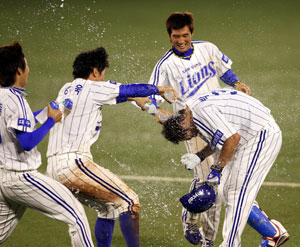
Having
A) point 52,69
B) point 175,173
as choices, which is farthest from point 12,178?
point 52,69

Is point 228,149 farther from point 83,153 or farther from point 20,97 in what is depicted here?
point 20,97

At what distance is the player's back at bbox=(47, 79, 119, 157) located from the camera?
4801mm

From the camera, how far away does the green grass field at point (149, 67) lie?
20.9ft

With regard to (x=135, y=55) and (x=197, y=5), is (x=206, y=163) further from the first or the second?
(x=197, y=5)

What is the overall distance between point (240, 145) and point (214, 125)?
1.12 ft

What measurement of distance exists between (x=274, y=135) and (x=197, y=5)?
8.12 meters

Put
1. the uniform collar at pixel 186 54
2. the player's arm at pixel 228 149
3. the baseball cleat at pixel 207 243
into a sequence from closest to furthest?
the player's arm at pixel 228 149
the baseball cleat at pixel 207 243
the uniform collar at pixel 186 54

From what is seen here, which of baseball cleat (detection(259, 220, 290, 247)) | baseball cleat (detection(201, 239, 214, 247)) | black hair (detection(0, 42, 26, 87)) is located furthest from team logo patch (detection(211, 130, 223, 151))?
black hair (detection(0, 42, 26, 87))

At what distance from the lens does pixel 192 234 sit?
18.3 ft

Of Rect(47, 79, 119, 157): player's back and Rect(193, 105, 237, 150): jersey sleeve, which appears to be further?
Rect(47, 79, 119, 157): player's back

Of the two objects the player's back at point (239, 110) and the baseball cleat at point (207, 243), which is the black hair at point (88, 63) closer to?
the player's back at point (239, 110)

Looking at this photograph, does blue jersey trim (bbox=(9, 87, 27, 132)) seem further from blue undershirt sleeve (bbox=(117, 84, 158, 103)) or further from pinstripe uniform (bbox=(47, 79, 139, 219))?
blue undershirt sleeve (bbox=(117, 84, 158, 103))

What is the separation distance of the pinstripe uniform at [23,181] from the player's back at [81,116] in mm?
367

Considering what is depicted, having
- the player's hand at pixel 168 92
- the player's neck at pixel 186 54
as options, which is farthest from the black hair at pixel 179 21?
the player's hand at pixel 168 92
